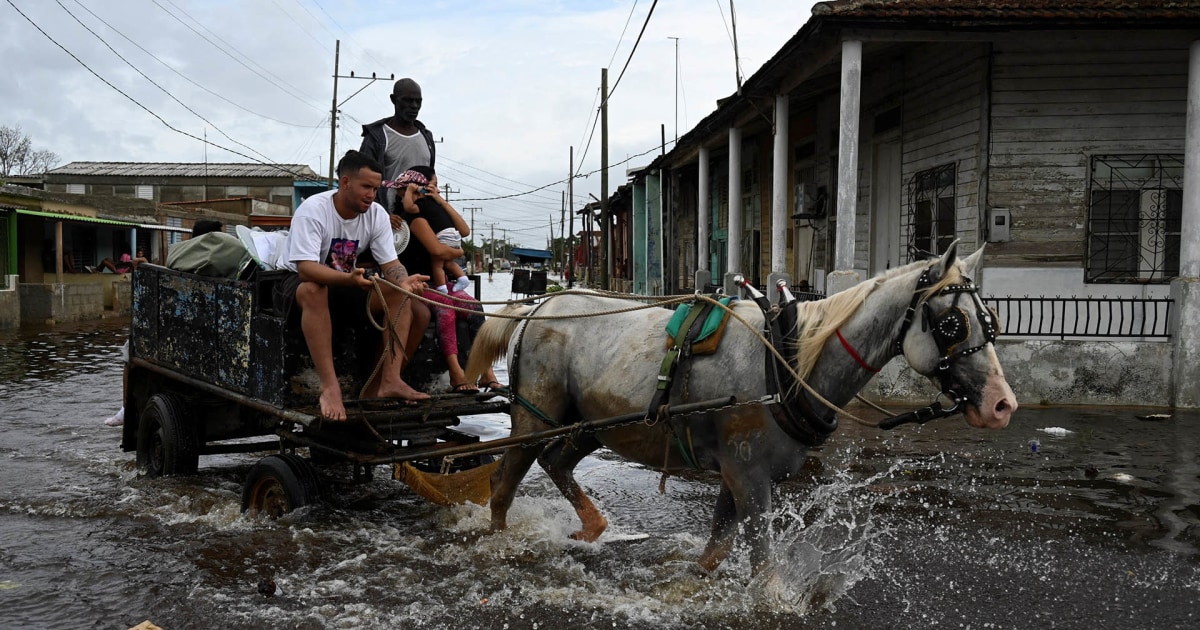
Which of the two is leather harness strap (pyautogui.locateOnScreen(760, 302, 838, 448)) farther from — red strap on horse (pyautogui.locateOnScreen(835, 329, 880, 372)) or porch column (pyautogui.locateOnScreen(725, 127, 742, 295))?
porch column (pyautogui.locateOnScreen(725, 127, 742, 295))

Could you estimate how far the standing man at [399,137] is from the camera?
20.9 feet

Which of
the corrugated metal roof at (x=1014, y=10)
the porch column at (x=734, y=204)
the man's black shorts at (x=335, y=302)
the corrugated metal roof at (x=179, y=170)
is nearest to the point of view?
the man's black shorts at (x=335, y=302)

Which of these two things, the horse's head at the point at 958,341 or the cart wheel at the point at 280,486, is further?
the cart wheel at the point at 280,486

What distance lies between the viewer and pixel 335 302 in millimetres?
5414

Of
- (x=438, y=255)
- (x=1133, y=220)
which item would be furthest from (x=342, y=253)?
(x=1133, y=220)

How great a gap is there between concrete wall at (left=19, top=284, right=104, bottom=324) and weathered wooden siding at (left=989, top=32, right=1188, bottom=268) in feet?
71.4

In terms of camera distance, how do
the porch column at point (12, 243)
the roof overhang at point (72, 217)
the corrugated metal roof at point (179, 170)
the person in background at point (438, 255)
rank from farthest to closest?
the corrugated metal roof at point (179, 170)
the roof overhang at point (72, 217)
the porch column at point (12, 243)
the person in background at point (438, 255)

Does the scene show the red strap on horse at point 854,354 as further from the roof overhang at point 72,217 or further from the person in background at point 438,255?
the roof overhang at point 72,217

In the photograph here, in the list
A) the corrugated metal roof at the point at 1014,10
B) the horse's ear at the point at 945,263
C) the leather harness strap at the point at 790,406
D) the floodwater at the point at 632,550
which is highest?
the corrugated metal roof at the point at 1014,10

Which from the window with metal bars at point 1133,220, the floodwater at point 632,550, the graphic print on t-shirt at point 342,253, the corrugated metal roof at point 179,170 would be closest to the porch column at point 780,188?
the window with metal bars at point 1133,220

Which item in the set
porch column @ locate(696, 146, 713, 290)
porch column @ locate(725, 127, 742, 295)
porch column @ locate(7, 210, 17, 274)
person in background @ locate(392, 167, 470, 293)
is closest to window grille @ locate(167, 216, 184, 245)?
porch column @ locate(7, 210, 17, 274)

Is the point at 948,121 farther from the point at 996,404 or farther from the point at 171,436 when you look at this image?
the point at 171,436

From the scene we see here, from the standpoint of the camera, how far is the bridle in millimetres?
3805

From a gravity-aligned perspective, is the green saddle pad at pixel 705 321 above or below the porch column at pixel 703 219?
below
